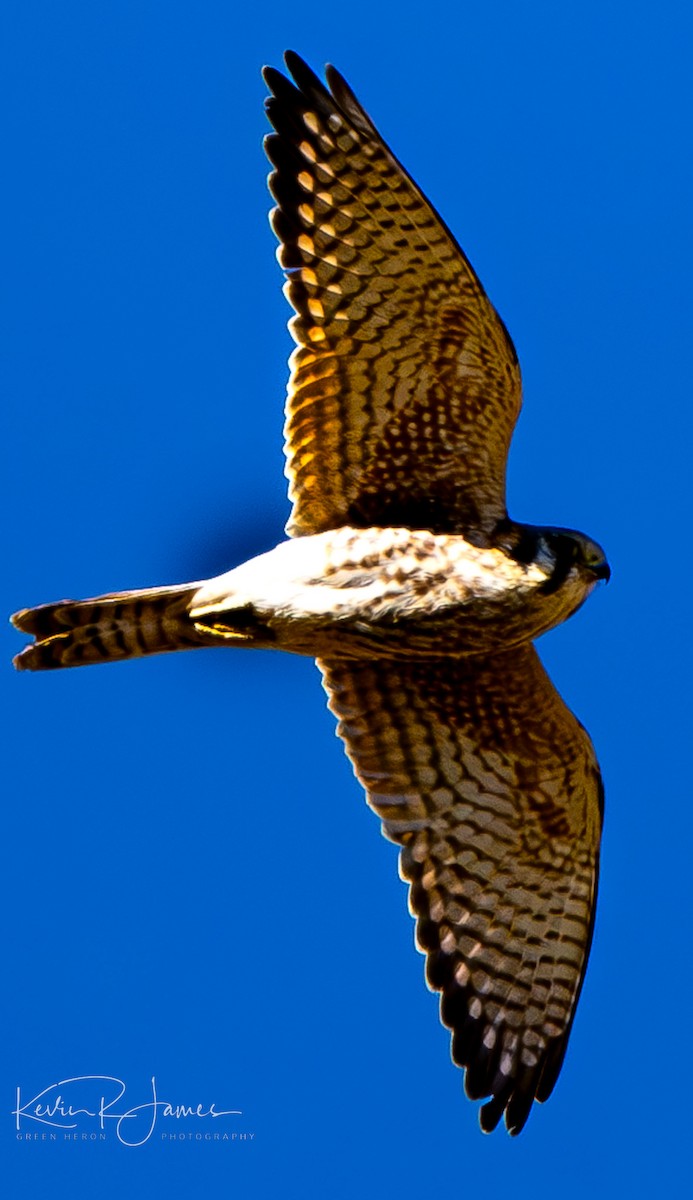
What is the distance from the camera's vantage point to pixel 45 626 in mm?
7934

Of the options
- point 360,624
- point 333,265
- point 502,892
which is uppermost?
point 333,265

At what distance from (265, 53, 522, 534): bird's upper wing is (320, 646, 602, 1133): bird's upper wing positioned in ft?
2.94

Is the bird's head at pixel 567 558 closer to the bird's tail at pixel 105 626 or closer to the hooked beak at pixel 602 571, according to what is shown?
the hooked beak at pixel 602 571

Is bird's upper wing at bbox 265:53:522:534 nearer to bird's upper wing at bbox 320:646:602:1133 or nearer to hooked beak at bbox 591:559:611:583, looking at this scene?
hooked beak at bbox 591:559:611:583

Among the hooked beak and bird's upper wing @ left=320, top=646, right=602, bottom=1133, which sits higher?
the hooked beak

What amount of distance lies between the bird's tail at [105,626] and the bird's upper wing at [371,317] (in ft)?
2.30

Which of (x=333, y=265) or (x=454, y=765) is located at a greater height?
(x=333, y=265)

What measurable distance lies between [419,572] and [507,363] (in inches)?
33.3

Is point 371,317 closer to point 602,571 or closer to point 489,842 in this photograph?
point 602,571

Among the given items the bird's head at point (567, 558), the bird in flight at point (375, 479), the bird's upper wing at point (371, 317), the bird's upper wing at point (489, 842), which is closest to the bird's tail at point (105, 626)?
the bird in flight at point (375, 479)

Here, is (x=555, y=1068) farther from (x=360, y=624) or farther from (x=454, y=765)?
(x=360, y=624)

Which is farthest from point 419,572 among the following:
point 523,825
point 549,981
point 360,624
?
point 549,981

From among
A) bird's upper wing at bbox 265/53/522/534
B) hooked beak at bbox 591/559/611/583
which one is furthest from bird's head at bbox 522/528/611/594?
bird's upper wing at bbox 265/53/522/534

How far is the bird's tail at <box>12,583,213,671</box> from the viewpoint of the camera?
7887mm
